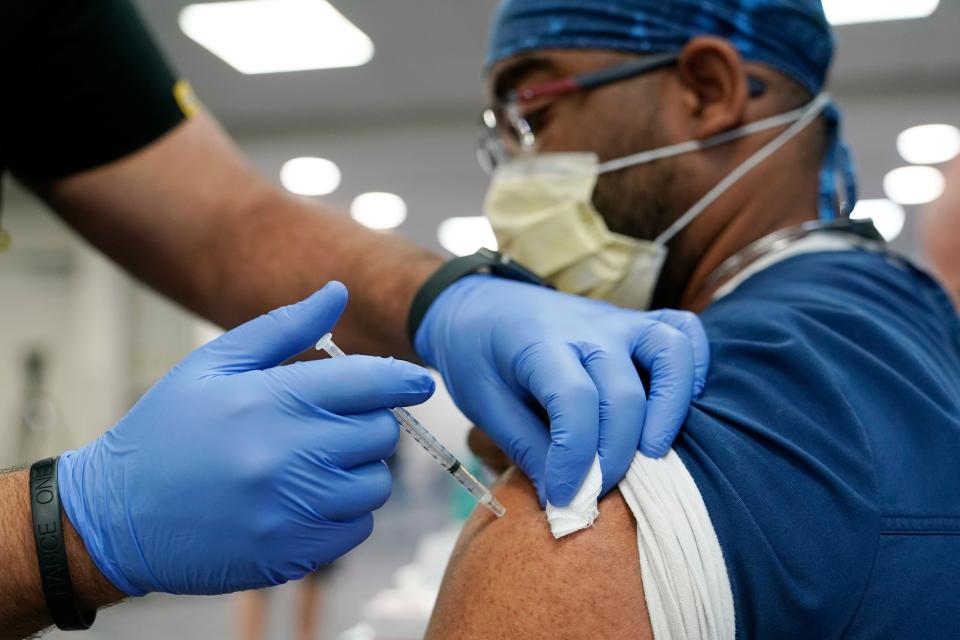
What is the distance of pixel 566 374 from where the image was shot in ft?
2.84

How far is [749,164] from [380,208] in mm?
6870

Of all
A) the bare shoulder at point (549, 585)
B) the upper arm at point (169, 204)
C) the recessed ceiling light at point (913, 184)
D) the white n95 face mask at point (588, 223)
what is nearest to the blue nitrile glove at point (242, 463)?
the bare shoulder at point (549, 585)

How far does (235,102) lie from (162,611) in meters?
3.35

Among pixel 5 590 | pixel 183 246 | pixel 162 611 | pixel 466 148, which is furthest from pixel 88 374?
pixel 5 590

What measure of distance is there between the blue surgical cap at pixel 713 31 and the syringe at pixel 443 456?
0.75 meters

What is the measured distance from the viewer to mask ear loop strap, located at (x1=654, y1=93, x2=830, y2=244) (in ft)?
4.32

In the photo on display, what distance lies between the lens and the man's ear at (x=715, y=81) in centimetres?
127

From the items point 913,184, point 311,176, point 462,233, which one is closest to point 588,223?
point 311,176

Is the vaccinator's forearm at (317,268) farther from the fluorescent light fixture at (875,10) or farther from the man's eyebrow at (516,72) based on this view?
the fluorescent light fixture at (875,10)

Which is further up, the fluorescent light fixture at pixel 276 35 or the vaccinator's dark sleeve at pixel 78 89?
the vaccinator's dark sleeve at pixel 78 89

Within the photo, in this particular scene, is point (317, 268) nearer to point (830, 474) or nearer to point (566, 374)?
point (566, 374)

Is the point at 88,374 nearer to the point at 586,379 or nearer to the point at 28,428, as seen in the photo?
the point at 28,428

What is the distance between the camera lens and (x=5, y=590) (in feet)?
2.58

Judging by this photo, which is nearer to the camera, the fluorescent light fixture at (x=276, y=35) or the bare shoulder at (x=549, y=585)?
the bare shoulder at (x=549, y=585)
